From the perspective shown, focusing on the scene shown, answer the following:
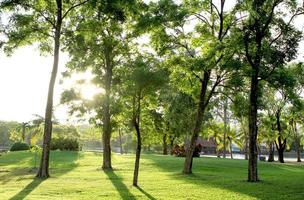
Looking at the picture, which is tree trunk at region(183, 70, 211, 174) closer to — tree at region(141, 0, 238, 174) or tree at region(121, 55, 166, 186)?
tree at region(141, 0, 238, 174)

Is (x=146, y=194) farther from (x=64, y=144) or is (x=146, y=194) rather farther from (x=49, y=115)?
(x=64, y=144)

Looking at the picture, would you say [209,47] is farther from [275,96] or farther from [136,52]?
[275,96]

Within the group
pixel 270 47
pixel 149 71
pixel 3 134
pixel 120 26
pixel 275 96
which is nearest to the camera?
pixel 149 71

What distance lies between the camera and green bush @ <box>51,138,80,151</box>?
2090 inches

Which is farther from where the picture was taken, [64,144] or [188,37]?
[64,144]

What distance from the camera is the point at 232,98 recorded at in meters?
27.5

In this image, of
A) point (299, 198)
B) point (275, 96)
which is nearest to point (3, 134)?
point (275, 96)

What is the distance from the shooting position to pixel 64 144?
5381 cm

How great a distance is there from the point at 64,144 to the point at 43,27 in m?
31.0

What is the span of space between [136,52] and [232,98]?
809 cm

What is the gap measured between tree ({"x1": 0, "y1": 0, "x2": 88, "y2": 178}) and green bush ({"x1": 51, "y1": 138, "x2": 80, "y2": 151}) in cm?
2942

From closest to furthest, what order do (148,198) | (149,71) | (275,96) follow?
(148,198) < (149,71) < (275,96)

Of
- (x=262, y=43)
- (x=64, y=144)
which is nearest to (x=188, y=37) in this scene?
(x=262, y=43)

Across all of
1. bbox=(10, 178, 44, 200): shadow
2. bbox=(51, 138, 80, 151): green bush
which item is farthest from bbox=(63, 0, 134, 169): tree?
bbox=(51, 138, 80, 151): green bush
